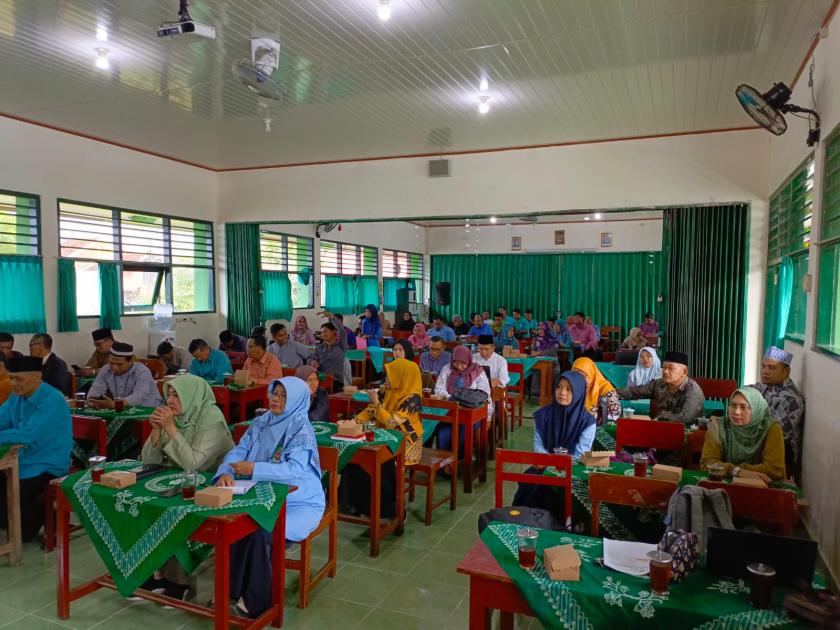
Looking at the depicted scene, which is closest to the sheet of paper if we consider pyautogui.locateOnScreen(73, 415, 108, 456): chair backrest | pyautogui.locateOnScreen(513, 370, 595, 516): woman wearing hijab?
pyautogui.locateOnScreen(513, 370, 595, 516): woman wearing hijab

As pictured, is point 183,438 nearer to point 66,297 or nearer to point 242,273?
point 66,297

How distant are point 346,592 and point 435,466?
1.25 meters

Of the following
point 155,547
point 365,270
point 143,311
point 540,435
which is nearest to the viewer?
point 155,547

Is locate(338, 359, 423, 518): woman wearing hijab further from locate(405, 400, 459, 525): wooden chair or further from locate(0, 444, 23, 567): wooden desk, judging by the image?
locate(0, 444, 23, 567): wooden desk

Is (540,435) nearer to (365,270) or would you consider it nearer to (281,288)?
(281,288)

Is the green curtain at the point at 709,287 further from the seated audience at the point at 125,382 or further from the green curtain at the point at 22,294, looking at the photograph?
the green curtain at the point at 22,294

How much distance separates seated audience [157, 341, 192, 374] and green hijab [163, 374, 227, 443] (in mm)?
3939

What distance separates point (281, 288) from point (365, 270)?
3.48 meters

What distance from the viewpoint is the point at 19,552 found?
11.8 ft

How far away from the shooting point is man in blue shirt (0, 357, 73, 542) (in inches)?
147

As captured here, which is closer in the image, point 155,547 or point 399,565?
point 155,547

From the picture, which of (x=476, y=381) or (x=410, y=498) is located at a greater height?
(x=476, y=381)

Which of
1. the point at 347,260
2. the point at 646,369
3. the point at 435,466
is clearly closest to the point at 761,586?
the point at 435,466

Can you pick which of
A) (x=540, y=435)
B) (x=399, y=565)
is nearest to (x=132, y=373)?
(x=399, y=565)
